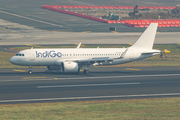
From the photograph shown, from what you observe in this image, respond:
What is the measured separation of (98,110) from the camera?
2772 cm

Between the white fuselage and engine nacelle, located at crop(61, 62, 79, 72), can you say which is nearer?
engine nacelle, located at crop(61, 62, 79, 72)

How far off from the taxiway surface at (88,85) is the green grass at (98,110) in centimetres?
290

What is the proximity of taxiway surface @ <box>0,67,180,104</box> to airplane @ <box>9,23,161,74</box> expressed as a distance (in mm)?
1498

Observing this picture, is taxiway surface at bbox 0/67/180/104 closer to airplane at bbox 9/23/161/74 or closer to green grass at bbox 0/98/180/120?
airplane at bbox 9/23/161/74

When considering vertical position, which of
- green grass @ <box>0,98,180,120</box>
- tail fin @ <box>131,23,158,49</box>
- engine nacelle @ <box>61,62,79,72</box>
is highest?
tail fin @ <box>131,23,158,49</box>

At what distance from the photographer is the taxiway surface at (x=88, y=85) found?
34844mm

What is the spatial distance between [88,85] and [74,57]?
10.8 m

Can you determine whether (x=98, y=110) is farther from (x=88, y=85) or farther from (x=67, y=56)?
(x=67, y=56)

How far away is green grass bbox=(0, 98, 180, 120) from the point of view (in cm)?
2502

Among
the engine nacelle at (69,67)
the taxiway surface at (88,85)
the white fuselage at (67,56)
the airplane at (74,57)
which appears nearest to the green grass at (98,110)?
the taxiway surface at (88,85)

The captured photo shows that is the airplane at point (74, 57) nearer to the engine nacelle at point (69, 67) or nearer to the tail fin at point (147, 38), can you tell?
the engine nacelle at point (69, 67)

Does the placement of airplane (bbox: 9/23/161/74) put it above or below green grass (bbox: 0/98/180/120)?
above

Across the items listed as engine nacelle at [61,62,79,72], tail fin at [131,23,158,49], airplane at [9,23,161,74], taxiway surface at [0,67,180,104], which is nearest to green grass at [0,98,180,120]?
taxiway surface at [0,67,180,104]

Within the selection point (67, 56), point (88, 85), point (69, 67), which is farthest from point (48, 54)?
point (88, 85)
